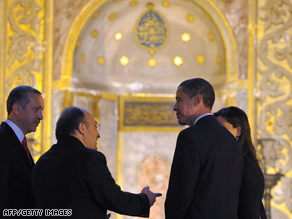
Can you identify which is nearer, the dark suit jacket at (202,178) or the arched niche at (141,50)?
the dark suit jacket at (202,178)

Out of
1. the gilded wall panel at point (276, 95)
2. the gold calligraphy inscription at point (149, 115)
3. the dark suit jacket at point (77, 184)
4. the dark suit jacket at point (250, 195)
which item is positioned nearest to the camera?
the dark suit jacket at point (77, 184)

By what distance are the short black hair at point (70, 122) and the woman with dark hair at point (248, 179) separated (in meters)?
0.88

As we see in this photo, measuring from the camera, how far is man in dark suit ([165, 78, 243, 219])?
196 centimetres

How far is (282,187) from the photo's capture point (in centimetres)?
453

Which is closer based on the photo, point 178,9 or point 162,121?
point 178,9

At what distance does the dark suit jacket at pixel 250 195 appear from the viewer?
85.0 inches

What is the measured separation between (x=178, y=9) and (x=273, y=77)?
161 centimetres

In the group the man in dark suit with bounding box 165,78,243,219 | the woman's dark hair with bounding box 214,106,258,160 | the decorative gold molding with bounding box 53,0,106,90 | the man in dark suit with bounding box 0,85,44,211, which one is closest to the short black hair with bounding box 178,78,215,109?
the man in dark suit with bounding box 165,78,243,219

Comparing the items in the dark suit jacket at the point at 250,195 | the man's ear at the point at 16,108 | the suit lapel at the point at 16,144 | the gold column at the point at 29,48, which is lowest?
the dark suit jacket at the point at 250,195

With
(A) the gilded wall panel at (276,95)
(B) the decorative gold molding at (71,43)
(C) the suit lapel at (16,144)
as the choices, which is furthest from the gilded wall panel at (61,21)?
(C) the suit lapel at (16,144)

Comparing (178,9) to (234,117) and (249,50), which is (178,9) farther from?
(234,117)

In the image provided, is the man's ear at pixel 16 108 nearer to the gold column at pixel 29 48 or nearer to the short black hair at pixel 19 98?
the short black hair at pixel 19 98

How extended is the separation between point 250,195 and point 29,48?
3627 millimetres

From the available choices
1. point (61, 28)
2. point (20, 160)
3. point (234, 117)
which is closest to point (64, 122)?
point (20, 160)
